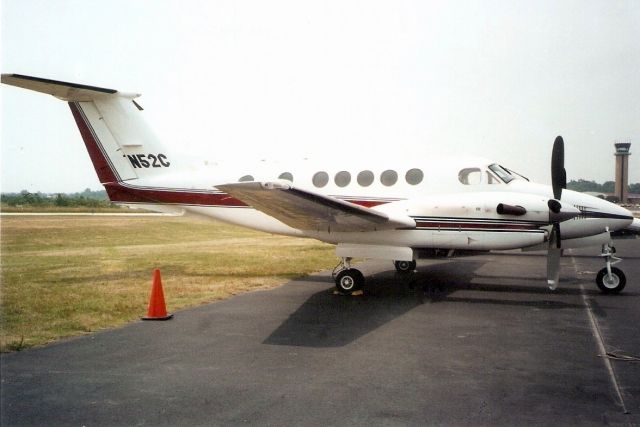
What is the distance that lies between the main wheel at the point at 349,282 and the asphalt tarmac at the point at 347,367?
20.7 inches

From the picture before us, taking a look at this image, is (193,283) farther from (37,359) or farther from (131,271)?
(37,359)

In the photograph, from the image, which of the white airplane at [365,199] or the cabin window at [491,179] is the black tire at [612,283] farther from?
the cabin window at [491,179]

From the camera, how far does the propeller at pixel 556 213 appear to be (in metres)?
9.69

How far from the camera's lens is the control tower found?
8724cm

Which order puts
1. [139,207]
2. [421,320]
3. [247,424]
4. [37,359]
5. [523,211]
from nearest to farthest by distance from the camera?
[247,424], [37,359], [421,320], [523,211], [139,207]

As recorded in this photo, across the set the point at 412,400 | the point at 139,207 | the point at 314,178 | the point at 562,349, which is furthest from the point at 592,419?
the point at 139,207

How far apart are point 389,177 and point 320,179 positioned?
1.68 m

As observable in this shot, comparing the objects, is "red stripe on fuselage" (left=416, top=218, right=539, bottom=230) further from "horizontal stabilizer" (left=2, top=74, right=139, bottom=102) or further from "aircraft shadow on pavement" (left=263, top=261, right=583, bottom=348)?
"horizontal stabilizer" (left=2, top=74, right=139, bottom=102)

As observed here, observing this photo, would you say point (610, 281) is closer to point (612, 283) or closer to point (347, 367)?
point (612, 283)

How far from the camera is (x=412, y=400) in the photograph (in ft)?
15.7

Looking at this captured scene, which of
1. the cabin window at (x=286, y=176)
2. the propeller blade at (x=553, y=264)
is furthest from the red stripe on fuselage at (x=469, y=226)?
the cabin window at (x=286, y=176)

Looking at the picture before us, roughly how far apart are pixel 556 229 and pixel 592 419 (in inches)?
246

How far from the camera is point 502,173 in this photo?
10859mm

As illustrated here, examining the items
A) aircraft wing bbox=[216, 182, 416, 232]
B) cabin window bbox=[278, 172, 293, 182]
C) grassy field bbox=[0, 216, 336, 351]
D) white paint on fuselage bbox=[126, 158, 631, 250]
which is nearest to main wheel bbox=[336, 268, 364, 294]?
white paint on fuselage bbox=[126, 158, 631, 250]
